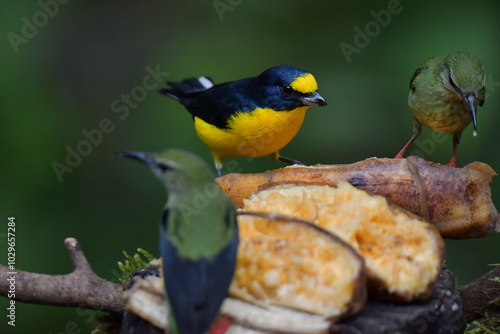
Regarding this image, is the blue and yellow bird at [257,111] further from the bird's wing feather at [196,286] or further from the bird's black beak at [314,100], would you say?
the bird's wing feather at [196,286]

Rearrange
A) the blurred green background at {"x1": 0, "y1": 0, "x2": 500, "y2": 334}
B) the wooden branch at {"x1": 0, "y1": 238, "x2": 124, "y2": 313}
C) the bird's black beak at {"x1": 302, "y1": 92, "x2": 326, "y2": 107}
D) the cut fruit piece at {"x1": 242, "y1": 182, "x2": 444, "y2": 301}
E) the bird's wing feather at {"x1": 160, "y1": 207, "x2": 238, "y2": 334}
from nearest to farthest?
1. the bird's wing feather at {"x1": 160, "y1": 207, "x2": 238, "y2": 334}
2. the cut fruit piece at {"x1": 242, "y1": 182, "x2": 444, "y2": 301}
3. the wooden branch at {"x1": 0, "y1": 238, "x2": 124, "y2": 313}
4. the bird's black beak at {"x1": 302, "y1": 92, "x2": 326, "y2": 107}
5. the blurred green background at {"x1": 0, "y1": 0, "x2": 500, "y2": 334}

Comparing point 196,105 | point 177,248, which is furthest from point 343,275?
point 196,105

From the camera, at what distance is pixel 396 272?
2332 millimetres

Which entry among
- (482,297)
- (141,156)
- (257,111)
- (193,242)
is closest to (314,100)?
(257,111)

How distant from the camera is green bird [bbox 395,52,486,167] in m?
3.71

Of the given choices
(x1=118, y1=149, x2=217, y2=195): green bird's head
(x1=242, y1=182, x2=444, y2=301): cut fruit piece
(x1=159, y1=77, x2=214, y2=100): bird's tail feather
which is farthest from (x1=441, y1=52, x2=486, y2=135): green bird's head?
(x1=118, y1=149, x2=217, y2=195): green bird's head

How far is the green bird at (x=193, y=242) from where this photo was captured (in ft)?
6.39

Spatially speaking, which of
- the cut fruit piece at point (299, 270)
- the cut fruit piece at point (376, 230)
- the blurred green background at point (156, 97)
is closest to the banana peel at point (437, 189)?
the cut fruit piece at point (376, 230)

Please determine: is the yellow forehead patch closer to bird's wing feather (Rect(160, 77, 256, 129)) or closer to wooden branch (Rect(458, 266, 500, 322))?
bird's wing feather (Rect(160, 77, 256, 129))

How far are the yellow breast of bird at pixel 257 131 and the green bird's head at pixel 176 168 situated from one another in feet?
5.28

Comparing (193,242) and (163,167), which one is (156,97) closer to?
(163,167)

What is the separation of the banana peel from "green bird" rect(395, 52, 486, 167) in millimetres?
723

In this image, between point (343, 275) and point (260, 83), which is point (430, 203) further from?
point (260, 83)

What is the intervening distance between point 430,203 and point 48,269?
2368 mm
